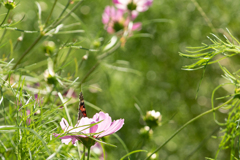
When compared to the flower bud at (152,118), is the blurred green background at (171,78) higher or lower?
lower

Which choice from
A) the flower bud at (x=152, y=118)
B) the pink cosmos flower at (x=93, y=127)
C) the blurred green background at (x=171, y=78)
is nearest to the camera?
the pink cosmos flower at (x=93, y=127)

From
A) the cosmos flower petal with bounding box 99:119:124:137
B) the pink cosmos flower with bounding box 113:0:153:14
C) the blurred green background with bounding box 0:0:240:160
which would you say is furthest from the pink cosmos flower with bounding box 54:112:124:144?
the blurred green background with bounding box 0:0:240:160

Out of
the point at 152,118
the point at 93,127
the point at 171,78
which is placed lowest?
the point at 171,78

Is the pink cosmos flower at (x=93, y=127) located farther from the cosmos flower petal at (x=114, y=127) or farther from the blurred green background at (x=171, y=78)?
the blurred green background at (x=171, y=78)

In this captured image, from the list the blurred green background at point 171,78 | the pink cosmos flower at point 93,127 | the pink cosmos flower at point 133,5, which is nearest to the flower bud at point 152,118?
the pink cosmos flower at point 93,127

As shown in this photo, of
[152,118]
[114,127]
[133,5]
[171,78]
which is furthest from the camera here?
[171,78]

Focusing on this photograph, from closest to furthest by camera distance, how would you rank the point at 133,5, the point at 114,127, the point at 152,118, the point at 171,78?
the point at 114,127
the point at 152,118
the point at 133,5
the point at 171,78

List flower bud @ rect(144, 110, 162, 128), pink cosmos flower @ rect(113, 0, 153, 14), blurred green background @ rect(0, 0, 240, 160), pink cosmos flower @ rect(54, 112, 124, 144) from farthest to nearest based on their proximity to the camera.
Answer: blurred green background @ rect(0, 0, 240, 160) → pink cosmos flower @ rect(113, 0, 153, 14) → flower bud @ rect(144, 110, 162, 128) → pink cosmos flower @ rect(54, 112, 124, 144)

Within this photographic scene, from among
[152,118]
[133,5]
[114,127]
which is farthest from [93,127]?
[133,5]

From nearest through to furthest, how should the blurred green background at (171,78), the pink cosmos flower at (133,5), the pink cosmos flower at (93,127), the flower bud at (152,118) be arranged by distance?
1. the pink cosmos flower at (93,127)
2. the flower bud at (152,118)
3. the pink cosmos flower at (133,5)
4. the blurred green background at (171,78)

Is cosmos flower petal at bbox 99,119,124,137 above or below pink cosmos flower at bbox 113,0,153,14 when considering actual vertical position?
below

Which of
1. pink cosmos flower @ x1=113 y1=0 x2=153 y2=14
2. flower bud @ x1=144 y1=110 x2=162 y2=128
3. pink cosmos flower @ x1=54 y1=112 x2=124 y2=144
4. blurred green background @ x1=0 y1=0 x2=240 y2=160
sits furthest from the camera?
blurred green background @ x1=0 y1=0 x2=240 y2=160

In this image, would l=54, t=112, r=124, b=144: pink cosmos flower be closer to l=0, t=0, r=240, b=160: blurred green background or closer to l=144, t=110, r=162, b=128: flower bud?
l=144, t=110, r=162, b=128: flower bud

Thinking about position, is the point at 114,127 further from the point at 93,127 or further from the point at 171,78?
the point at 171,78
